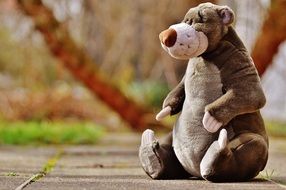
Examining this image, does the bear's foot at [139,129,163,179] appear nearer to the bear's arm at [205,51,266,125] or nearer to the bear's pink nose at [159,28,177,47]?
the bear's arm at [205,51,266,125]

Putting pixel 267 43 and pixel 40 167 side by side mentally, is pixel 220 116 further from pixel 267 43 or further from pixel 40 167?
pixel 267 43

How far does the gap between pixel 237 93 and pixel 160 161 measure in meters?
0.55

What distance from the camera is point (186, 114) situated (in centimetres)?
375

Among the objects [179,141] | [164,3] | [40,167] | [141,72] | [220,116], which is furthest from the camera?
[141,72]

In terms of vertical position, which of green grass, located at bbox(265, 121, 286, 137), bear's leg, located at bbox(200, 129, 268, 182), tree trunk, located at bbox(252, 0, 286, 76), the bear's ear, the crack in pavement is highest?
tree trunk, located at bbox(252, 0, 286, 76)

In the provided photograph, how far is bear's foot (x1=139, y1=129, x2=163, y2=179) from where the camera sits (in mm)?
3762

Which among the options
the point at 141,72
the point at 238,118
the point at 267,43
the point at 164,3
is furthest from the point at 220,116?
the point at 141,72

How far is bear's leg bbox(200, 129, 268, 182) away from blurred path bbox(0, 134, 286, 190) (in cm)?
6

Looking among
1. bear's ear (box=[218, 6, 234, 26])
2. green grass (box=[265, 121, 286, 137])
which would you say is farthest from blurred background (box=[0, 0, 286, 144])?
bear's ear (box=[218, 6, 234, 26])

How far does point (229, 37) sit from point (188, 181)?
76 cm

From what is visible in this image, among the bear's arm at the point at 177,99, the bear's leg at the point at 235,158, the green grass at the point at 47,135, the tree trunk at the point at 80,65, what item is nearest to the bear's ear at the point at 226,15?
the bear's arm at the point at 177,99

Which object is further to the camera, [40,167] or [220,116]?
[40,167]

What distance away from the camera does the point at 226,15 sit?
3717mm

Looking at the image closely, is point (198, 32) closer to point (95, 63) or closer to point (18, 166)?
point (18, 166)
